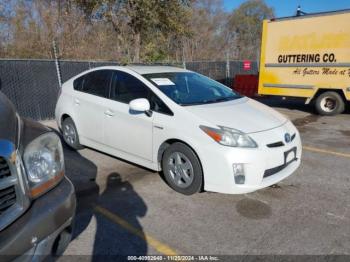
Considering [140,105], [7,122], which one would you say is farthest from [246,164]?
[7,122]

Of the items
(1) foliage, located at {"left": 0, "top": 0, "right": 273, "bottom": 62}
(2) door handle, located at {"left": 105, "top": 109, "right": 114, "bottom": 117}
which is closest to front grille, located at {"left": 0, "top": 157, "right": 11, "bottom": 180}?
(2) door handle, located at {"left": 105, "top": 109, "right": 114, "bottom": 117}

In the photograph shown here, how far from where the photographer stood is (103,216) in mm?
3389

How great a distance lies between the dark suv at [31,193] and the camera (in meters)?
1.74

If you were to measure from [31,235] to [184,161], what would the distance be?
2164 millimetres

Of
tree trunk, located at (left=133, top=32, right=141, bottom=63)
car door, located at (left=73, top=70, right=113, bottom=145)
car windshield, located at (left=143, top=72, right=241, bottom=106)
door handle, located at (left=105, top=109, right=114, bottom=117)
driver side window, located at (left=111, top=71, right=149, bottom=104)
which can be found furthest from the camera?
tree trunk, located at (left=133, top=32, right=141, bottom=63)

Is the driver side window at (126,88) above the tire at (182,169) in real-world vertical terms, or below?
above

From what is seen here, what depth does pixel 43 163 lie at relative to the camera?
82.6 inches

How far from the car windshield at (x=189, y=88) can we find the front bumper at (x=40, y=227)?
215 cm

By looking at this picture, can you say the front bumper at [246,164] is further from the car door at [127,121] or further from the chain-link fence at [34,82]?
the chain-link fence at [34,82]

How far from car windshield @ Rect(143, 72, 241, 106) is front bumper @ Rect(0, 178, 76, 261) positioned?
84.5 inches

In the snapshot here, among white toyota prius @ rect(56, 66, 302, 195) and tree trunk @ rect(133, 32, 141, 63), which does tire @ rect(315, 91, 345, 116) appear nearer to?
white toyota prius @ rect(56, 66, 302, 195)

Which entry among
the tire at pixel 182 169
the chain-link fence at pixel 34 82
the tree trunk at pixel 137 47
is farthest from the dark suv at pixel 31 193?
the tree trunk at pixel 137 47

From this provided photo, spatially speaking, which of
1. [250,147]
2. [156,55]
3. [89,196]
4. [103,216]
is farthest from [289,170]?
[156,55]

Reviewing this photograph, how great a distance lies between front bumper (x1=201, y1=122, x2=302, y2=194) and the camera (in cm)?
332
